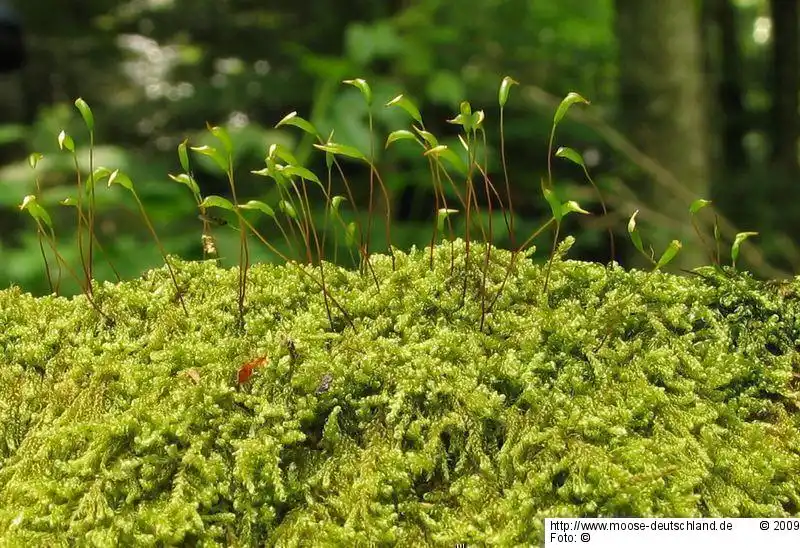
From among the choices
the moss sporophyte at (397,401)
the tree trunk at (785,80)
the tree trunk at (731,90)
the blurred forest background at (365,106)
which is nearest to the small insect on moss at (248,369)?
the moss sporophyte at (397,401)

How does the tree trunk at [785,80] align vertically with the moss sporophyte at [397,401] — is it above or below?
above

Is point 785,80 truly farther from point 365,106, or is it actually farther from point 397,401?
point 397,401

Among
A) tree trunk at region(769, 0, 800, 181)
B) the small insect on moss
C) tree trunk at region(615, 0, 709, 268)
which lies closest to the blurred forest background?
tree trunk at region(615, 0, 709, 268)

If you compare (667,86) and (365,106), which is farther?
(667,86)

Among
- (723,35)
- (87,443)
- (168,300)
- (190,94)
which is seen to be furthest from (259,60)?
(723,35)

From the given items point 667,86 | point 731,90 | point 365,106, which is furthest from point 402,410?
point 731,90

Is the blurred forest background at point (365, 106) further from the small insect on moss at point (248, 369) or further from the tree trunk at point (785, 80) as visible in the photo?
the small insect on moss at point (248, 369)

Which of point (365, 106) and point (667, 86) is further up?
point (667, 86)

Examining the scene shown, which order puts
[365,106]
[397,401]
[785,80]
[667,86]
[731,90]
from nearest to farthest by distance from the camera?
[397,401] < [365,106] < [667,86] < [785,80] < [731,90]
